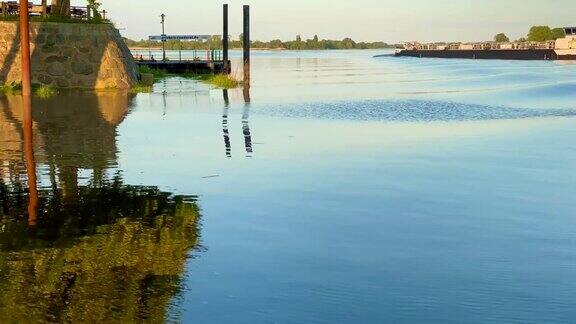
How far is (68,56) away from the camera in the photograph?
40938 millimetres

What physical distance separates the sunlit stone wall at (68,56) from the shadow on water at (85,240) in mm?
23779

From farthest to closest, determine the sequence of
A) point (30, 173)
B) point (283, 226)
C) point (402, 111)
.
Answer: point (402, 111) < point (30, 173) < point (283, 226)

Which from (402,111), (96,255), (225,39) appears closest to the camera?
(96,255)

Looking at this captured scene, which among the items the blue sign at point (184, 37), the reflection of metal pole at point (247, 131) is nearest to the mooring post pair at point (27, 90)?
the reflection of metal pole at point (247, 131)

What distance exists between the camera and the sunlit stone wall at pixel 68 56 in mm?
39969

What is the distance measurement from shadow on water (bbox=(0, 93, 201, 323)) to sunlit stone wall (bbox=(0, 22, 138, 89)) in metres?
23.8

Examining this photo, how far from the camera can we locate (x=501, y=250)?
958 centimetres

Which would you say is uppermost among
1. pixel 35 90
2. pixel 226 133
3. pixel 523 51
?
pixel 523 51

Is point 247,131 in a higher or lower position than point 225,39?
lower

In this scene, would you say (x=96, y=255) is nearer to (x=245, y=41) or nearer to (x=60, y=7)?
(x=60, y=7)

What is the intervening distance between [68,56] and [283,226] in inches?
1309

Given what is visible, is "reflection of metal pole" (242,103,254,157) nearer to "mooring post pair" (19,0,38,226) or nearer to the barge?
"mooring post pair" (19,0,38,226)

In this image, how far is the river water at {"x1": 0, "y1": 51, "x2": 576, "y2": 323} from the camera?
7355 millimetres

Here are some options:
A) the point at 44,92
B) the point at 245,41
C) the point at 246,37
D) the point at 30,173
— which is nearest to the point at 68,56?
the point at 44,92
